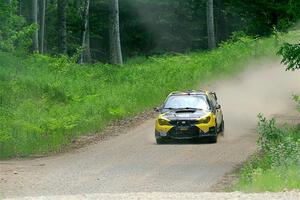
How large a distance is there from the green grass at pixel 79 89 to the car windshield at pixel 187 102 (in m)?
3.07

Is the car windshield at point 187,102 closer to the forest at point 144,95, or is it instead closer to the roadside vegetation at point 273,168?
the forest at point 144,95

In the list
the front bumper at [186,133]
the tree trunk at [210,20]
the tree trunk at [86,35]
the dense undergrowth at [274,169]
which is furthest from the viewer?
the tree trunk at [210,20]

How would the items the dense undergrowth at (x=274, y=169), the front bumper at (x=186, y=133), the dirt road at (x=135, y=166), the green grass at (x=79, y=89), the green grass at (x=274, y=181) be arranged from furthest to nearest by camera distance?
the front bumper at (x=186, y=133)
the green grass at (x=79, y=89)
the dirt road at (x=135, y=166)
the dense undergrowth at (x=274, y=169)
the green grass at (x=274, y=181)

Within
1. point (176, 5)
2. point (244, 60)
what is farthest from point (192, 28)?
point (244, 60)

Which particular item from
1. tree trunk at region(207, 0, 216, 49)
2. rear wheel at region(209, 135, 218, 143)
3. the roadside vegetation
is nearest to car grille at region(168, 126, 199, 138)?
rear wheel at region(209, 135, 218, 143)

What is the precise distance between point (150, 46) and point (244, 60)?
24.9 metres

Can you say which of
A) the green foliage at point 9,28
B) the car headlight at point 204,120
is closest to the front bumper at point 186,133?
the car headlight at point 204,120

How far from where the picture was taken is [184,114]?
2620cm

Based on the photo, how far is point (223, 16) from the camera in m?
66.5

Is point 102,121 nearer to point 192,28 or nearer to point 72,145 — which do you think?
point 72,145

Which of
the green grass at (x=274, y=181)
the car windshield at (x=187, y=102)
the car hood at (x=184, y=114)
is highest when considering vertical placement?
the car windshield at (x=187, y=102)

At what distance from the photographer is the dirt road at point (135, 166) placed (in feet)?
58.0

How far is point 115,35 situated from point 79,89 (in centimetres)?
898

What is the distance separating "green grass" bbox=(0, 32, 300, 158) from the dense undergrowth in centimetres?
725
